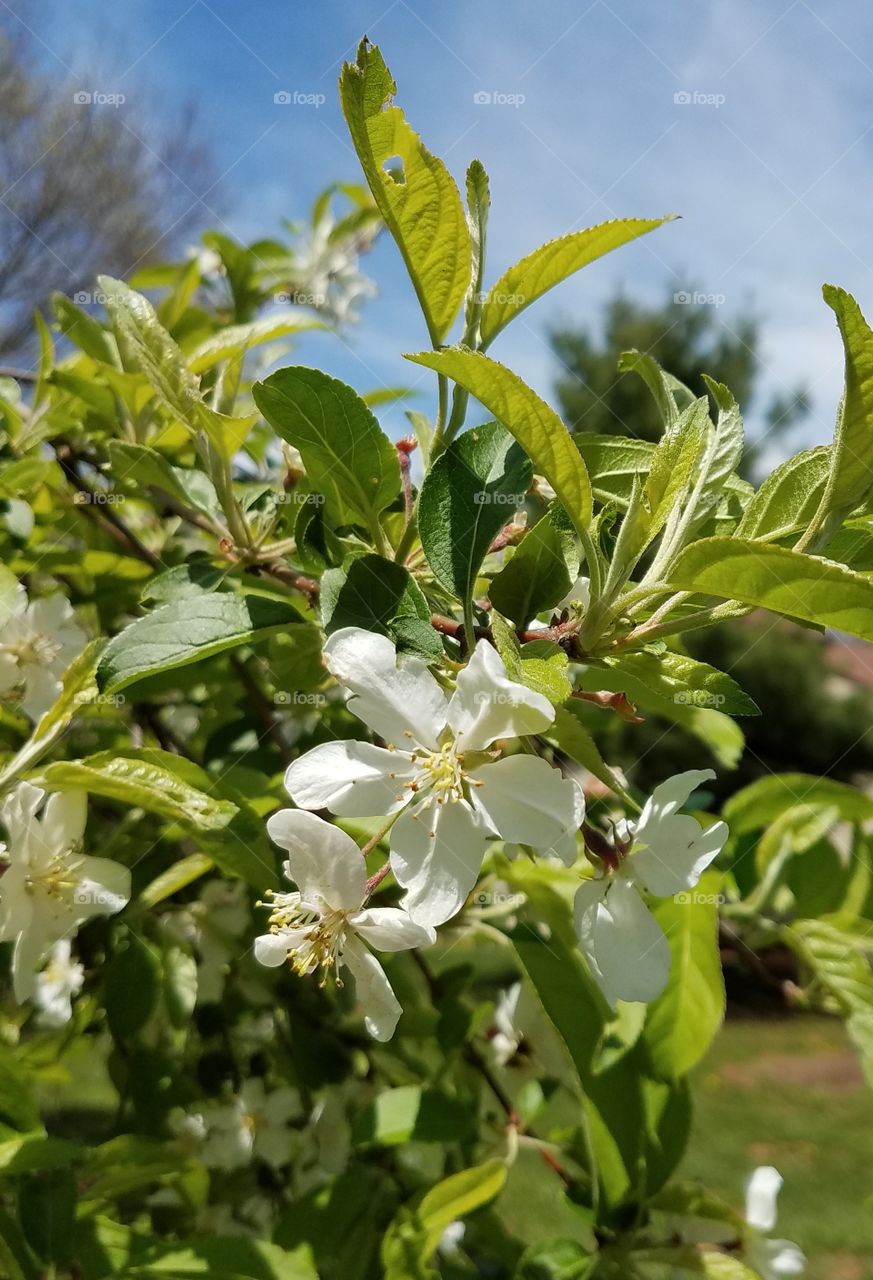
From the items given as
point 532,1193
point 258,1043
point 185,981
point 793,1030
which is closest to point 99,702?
point 185,981

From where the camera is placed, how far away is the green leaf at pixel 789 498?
2.45ft

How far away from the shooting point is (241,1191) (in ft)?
5.20

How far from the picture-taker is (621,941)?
2.56 feet

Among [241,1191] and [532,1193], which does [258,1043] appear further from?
[532,1193]

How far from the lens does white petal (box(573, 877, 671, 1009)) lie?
758 millimetres

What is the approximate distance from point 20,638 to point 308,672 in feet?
1.30

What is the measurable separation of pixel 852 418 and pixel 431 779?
371 millimetres

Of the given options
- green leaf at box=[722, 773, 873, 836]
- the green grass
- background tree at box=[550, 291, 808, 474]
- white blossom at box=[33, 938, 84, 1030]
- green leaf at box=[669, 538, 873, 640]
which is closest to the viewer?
green leaf at box=[669, 538, 873, 640]

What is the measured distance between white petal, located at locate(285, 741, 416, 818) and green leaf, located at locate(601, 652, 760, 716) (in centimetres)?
18

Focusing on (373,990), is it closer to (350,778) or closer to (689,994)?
(350,778)

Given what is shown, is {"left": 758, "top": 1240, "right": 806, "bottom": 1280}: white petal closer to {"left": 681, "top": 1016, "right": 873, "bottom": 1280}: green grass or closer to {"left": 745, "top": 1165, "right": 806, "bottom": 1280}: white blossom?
{"left": 745, "top": 1165, "right": 806, "bottom": 1280}: white blossom

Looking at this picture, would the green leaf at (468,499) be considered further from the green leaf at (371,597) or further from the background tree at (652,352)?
the background tree at (652,352)
